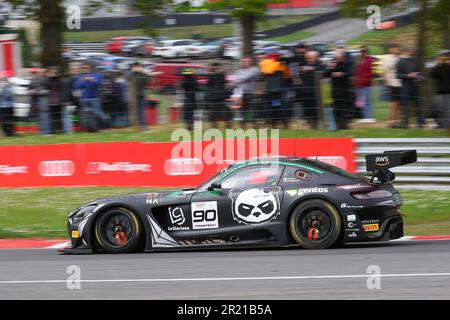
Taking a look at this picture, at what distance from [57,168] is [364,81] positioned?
6079 mm

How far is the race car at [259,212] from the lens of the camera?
9.59 metres

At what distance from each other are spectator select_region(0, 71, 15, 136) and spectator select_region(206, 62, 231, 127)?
4.43 metres

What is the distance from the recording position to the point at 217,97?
17000 mm

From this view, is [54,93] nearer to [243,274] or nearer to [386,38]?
[243,274]

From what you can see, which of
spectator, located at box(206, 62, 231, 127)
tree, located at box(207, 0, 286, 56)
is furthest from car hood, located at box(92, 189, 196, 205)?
tree, located at box(207, 0, 286, 56)

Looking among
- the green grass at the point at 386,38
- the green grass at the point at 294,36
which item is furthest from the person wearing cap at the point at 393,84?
the green grass at the point at 294,36

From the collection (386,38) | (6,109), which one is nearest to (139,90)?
(6,109)

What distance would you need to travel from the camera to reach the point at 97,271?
343 inches

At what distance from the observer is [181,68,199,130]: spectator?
17109 mm

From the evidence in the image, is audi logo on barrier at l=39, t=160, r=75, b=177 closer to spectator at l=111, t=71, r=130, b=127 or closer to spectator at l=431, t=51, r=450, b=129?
spectator at l=111, t=71, r=130, b=127
